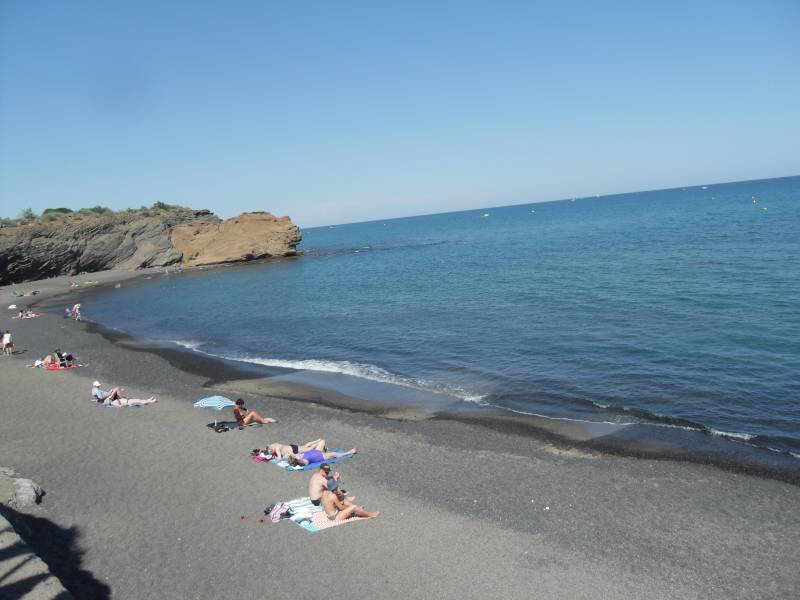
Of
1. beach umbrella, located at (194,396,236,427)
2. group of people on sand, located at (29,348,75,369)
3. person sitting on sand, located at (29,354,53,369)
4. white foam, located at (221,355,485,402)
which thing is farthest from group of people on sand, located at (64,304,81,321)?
beach umbrella, located at (194,396,236,427)

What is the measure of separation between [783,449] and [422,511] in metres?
8.77

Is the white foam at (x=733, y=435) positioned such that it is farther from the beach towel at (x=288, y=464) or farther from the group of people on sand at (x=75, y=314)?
the group of people on sand at (x=75, y=314)

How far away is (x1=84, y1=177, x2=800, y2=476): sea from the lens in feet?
52.5

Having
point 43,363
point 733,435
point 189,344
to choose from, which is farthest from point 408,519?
point 189,344

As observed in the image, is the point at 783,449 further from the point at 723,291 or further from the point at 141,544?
the point at 723,291

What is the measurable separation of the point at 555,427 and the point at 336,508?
7.06 metres

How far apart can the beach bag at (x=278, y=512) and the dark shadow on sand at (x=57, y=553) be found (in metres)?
2.85

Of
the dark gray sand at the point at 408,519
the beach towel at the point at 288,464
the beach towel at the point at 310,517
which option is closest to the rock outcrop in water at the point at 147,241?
the dark gray sand at the point at 408,519

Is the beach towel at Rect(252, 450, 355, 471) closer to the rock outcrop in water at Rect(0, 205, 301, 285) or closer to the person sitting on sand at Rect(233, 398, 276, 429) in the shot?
the person sitting on sand at Rect(233, 398, 276, 429)

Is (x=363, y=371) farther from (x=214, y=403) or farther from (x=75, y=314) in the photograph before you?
(x=75, y=314)

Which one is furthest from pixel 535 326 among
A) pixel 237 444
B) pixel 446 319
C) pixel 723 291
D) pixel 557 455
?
pixel 237 444

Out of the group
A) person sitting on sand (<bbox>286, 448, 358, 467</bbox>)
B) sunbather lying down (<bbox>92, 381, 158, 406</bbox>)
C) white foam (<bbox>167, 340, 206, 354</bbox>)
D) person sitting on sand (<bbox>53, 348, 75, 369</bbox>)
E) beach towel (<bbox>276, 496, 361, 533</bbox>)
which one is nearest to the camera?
beach towel (<bbox>276, 496, 361, 533</bbox>)

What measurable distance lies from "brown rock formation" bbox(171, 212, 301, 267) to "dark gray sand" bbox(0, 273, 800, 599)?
65.1m

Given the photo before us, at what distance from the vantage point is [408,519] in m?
10.1
